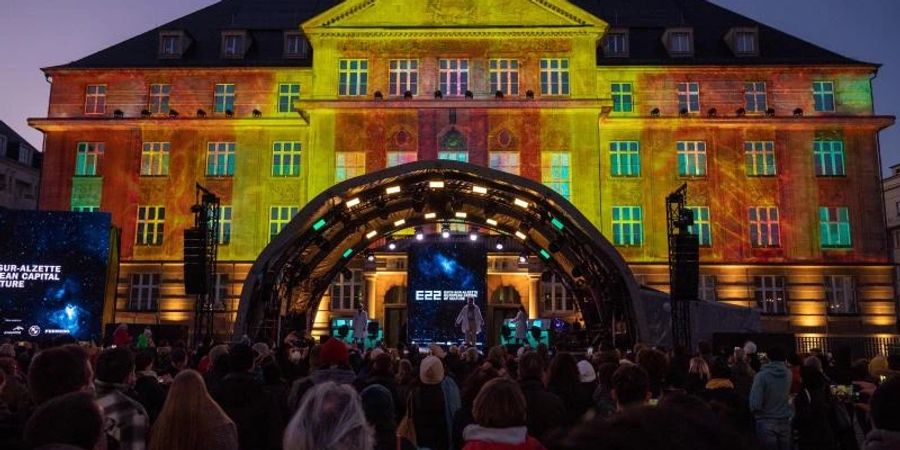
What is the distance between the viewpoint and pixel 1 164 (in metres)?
61.1

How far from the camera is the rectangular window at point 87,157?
3700cm

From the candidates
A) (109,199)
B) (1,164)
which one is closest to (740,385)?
(109,199)

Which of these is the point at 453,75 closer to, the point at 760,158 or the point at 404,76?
the point at 404,76

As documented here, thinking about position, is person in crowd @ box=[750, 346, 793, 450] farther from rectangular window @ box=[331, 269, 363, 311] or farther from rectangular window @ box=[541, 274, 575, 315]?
rectangular window @ box=[331, 269, 363, 311]

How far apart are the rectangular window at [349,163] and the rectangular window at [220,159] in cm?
590

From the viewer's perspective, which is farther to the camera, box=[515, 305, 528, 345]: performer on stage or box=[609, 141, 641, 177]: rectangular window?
box=[609, 141, 641, 177]: rectangular window

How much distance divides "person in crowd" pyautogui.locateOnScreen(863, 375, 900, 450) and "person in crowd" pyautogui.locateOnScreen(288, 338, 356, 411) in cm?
516

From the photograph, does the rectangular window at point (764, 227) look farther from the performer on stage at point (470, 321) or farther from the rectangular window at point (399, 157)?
the rectangular window at point (399, 157)

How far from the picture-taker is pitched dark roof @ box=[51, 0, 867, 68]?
37.8m

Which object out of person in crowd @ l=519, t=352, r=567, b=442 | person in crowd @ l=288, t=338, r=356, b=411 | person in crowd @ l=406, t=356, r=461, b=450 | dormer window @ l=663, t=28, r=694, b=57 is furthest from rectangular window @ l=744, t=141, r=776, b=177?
person in crowd @ l=519, t=352, r=567, b=442

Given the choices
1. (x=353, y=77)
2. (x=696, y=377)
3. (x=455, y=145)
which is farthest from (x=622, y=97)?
(x=696, y=377)

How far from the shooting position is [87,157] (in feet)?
122

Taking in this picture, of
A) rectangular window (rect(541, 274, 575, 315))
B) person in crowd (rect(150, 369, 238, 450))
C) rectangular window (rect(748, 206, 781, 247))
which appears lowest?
person in crowd (rect(150, 369, 238, 450))

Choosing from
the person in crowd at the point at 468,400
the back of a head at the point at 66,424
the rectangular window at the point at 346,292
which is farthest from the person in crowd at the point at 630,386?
the rectangular window at the point at 346,292
